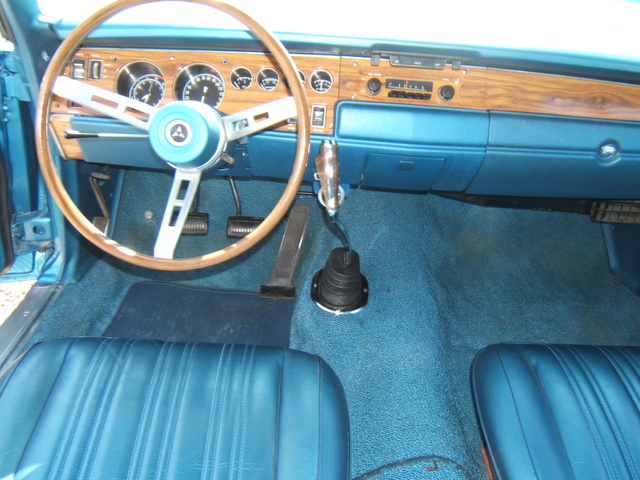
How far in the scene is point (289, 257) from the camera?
2.06 m

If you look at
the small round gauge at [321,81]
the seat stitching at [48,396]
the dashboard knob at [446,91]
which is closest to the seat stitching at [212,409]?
the seat stitching at [48,396]

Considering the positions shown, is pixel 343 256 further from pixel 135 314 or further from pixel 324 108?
pixel 135 314

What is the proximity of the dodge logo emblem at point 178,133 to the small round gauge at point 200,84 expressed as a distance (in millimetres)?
465

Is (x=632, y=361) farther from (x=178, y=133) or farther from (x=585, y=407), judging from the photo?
(x=178, y=133)

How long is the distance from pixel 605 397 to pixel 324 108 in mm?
1080

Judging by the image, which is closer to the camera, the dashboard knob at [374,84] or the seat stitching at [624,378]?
the seat stitching at [624,378]

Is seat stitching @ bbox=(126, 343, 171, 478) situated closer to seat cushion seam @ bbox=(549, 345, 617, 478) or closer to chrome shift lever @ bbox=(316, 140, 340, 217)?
chrome shift lever @ bbox=(316, 140, 340, 217)

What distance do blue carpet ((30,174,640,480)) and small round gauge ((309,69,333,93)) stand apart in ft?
2.65

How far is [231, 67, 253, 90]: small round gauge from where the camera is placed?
143cm

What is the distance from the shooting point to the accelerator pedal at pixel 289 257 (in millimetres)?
1970

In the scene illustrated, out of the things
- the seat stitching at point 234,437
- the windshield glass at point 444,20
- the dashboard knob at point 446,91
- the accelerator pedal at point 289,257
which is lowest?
the accelerator pedal at point 289,257

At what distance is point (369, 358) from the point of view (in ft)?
5.63

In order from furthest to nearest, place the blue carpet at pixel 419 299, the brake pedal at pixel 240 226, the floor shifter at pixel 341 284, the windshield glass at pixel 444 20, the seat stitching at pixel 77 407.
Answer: the brake pedal at pixel 240 226 → the floor shifter at pixel 341 284 → the blue carpet at pixel 419 299 → the windshield glass at pixel 444 20 → the seat stitching at pixel 77 407

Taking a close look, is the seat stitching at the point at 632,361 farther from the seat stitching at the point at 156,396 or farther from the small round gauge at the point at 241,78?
the small round gauge at the point at 241,78
